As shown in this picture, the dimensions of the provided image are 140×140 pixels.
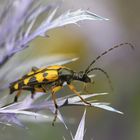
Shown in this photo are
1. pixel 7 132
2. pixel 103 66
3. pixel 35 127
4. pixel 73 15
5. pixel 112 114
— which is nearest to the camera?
pixel 73 15

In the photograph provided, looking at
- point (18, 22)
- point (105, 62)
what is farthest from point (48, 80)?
point (105, 62)

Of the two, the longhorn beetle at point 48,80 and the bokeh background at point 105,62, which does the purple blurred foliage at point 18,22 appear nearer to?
the longhorn beetle at point 48,80

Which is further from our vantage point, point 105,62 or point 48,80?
point 105,62

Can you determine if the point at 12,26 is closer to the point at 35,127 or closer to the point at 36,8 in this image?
the point at 36,8

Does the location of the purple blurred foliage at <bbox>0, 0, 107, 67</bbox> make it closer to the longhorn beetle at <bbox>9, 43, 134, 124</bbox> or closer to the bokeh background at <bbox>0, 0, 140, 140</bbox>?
the longhorn beetle at <bbox>9, 43, 134, 124</bbox>

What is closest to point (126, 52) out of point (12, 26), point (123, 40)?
point (123, 40)

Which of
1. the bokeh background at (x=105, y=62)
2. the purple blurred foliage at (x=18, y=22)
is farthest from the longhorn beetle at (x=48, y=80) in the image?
the bokeh background at (x=105, y=62)

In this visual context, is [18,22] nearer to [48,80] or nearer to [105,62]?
[48,80]

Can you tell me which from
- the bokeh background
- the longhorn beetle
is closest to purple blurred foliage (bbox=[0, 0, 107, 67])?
the longhorn beetle
